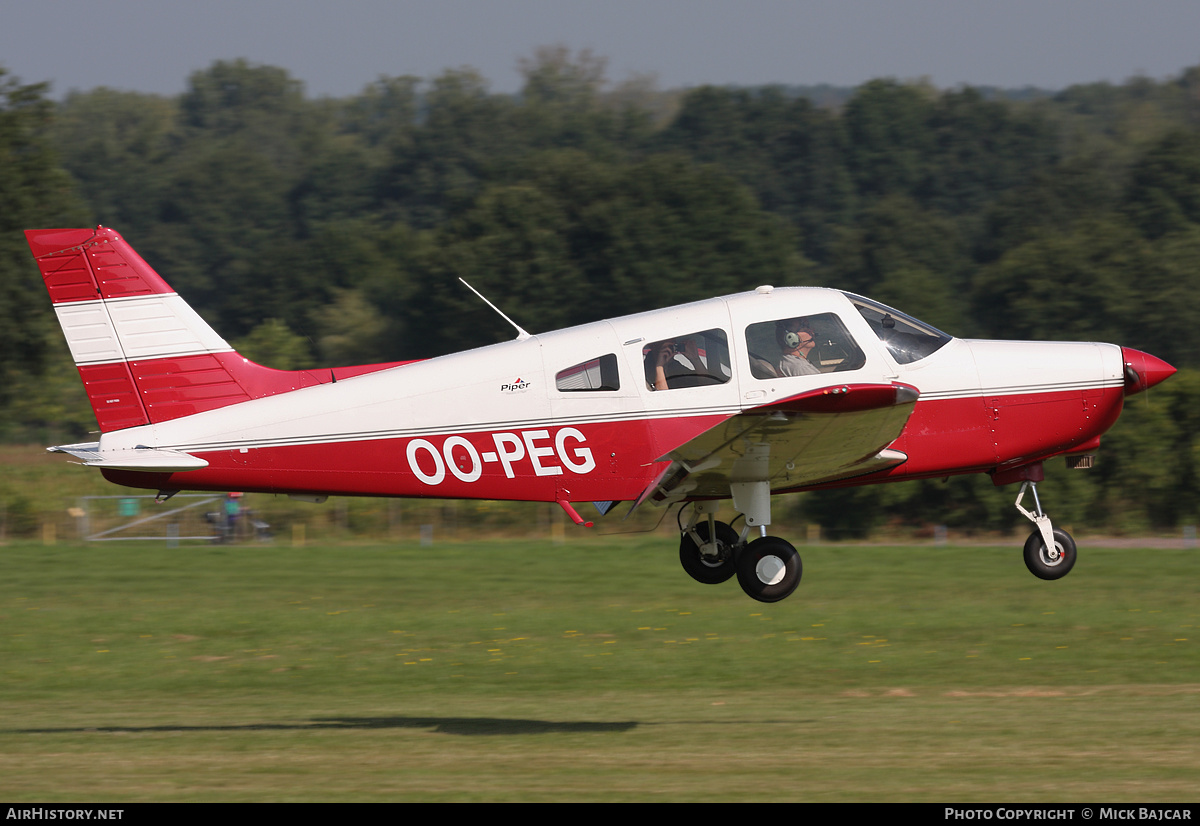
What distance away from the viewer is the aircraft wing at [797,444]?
9484mm

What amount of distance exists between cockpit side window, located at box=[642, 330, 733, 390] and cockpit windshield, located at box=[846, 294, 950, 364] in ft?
3.71

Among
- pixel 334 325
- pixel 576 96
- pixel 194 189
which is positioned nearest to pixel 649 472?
pixel 334 325

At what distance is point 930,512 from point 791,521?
13.9 feet

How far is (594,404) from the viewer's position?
36.0ft

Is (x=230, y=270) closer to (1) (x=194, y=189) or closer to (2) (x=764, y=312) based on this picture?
(1) (x=194, y=189)

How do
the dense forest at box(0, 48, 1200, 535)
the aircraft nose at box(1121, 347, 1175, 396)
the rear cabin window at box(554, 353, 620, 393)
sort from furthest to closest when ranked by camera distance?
1. the dense forest at box(0, 48, 1200, 535)
2. the aircraft nose at box(1121, 347, 1175, 396)
3. the rear cabin window at box(554, 353, 620, 393)

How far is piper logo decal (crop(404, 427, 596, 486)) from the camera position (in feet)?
36.3

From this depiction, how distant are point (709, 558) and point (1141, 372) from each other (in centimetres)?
397

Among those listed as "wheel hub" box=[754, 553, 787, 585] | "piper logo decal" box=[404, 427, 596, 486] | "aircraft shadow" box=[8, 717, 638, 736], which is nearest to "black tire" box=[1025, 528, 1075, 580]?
"wheel hub" box=[754, 553, 787, 585]

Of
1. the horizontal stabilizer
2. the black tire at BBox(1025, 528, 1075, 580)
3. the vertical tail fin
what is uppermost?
the vertical tail fin

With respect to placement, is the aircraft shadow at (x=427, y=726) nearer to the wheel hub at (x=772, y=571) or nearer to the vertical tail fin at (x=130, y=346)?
the wheel hub at (x=772, y=571)

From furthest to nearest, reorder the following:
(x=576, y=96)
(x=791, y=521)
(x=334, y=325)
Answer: (x=576, y=96) < (x=334, y=325) < (x=791, y=521)

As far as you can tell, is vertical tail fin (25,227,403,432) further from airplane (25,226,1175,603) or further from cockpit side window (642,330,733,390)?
cockpit side window (642,330,733,390)
